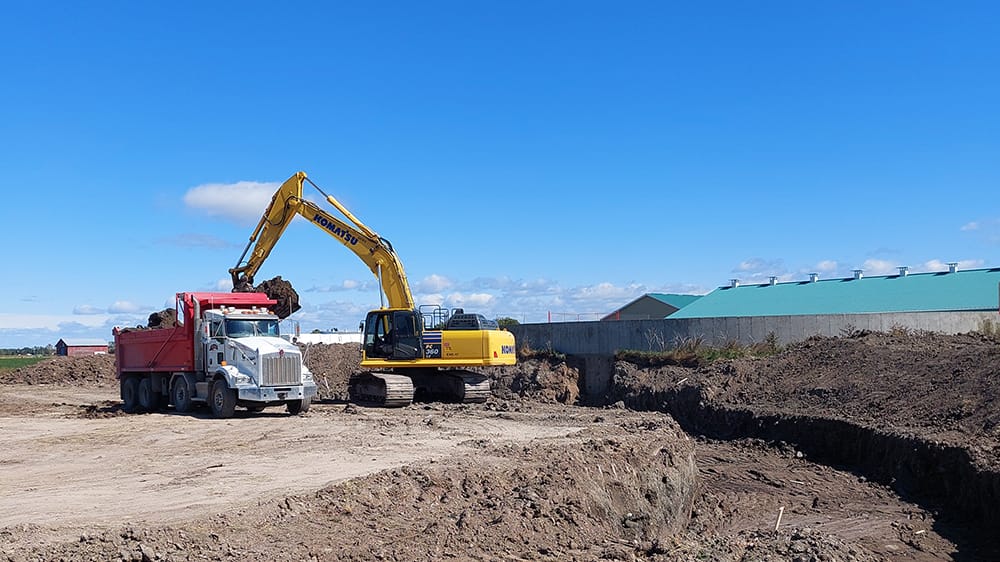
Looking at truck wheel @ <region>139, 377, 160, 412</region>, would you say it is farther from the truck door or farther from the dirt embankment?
the dirt embankment

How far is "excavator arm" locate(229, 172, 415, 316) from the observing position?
973 inches

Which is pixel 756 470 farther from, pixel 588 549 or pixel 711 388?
pixel 588 549

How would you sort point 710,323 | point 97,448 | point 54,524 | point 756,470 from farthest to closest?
1. point 710,323
2. point 756,470
3. point 97,448
4. point 54,524

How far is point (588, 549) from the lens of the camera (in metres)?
10.3

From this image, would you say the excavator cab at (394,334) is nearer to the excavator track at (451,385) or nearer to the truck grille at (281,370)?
the excavator track at (451,385)

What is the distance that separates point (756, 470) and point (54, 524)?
46.4 ft

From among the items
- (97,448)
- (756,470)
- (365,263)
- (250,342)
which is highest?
(365,263)

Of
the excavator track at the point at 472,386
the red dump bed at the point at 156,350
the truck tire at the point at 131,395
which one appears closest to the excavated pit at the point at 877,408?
the excavator track at the point at 472,386

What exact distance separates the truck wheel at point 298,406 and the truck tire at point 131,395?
552cm

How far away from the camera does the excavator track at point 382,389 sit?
23094 mm

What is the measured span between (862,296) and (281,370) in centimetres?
3275

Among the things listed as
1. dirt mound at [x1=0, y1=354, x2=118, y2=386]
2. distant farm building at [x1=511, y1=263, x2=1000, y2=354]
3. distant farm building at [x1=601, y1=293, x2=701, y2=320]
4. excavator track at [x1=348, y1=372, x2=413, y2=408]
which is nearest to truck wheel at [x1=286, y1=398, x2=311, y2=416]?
excavator track at [x1=348, y1=372, x2=413, y2=408]

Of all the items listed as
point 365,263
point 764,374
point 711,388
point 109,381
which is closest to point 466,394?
point 365,263

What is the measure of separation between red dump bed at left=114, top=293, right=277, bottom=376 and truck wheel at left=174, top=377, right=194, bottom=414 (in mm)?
375
